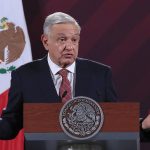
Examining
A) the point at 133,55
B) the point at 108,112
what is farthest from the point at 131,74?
the point at 108,112

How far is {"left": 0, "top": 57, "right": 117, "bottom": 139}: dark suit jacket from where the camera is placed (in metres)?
1.86

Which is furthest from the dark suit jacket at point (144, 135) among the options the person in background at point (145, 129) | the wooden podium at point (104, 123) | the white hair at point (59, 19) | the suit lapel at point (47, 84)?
the white hair at point (59, 19)

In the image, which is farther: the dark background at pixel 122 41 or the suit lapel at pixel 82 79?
Result: the dark background at pixel 122 41

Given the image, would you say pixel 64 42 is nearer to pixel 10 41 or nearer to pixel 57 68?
pixel 57 68

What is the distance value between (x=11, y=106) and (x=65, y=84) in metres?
0.24

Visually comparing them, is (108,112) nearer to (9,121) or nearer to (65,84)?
(65,84)

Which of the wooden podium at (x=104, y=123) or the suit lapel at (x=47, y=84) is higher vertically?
the suit lapel at (x=47, y=84)

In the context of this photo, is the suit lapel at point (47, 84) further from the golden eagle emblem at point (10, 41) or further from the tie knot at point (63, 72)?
the golden eagle emblem at point (10, 41)

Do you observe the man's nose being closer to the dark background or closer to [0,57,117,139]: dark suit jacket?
[0,57,117,139]: dark suit jacket

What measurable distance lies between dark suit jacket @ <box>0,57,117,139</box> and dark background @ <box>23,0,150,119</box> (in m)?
1.81

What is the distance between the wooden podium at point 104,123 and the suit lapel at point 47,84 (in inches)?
14.3

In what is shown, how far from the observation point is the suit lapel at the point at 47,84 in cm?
184

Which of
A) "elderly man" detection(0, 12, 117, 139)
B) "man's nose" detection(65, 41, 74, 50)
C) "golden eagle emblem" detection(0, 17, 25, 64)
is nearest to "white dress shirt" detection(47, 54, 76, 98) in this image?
"elderly man" detection(0, 12, 117, 139)

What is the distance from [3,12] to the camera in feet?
11.1
